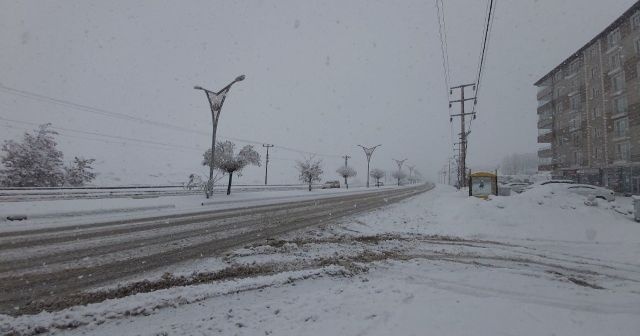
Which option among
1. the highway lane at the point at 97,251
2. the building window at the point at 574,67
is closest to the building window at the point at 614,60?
the building window at the point at 574,67

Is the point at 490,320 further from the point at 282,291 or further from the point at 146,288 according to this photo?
the point at 146,288

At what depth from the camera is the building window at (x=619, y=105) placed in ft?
112

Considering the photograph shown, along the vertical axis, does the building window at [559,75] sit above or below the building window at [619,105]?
above

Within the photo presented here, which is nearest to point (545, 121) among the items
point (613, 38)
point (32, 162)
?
point (613, 38)

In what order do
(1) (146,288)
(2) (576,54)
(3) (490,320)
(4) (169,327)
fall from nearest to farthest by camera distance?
1. (4) (169,327)
2. (3) (490,320)
3. (1) (146,288)
4. (2) (576,54)

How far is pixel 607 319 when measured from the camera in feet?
11.7

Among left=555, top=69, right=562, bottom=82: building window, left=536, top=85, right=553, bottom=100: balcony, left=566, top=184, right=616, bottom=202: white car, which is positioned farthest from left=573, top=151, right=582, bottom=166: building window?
left=566, top=184, right=616, bottom=202: white car

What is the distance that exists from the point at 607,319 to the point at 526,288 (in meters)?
→ 1.06

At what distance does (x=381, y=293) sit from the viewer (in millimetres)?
4180

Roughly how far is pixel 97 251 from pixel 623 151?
46240 mm

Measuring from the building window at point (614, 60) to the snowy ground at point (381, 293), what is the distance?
38629 millimetres

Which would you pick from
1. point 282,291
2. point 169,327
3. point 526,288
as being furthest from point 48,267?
point 526,288

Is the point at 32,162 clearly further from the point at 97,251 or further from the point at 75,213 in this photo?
the point at 97,251

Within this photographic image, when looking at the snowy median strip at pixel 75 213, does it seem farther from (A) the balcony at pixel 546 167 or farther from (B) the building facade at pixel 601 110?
(A) the balcony at pixel 546 167
